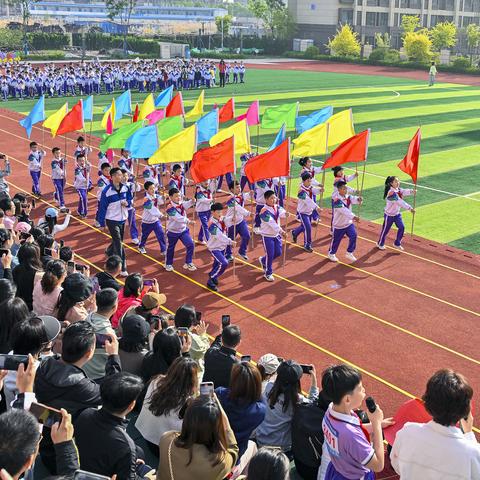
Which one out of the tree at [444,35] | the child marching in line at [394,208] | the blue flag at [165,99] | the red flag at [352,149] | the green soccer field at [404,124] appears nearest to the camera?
the child marching in line at [394,208]

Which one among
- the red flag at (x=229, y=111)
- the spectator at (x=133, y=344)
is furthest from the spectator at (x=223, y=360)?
the red flag at (x=229, y=111)

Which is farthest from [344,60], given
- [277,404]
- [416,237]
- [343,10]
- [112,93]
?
[277,404]

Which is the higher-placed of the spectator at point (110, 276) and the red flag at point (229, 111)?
the red flag at point (229, 111)

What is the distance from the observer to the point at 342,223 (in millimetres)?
13414

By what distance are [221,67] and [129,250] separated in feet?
104

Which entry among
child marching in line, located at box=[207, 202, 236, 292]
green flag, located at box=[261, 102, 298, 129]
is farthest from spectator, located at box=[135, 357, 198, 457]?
green flag, located at box=[261, 102, 298, 129]

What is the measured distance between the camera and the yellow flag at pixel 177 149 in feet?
44.7

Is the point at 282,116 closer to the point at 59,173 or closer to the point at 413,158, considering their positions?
the point at 413,158

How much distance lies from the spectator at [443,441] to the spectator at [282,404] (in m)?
1.69

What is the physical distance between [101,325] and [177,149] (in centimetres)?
753

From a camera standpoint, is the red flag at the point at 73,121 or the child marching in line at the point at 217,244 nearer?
the child marching in line at the point at 217,244

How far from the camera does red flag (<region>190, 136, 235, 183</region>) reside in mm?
12766

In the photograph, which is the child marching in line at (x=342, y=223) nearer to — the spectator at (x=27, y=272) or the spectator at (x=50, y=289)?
the spectator at (x=27, y=272)

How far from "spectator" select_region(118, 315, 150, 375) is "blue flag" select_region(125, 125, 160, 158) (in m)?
8.58
